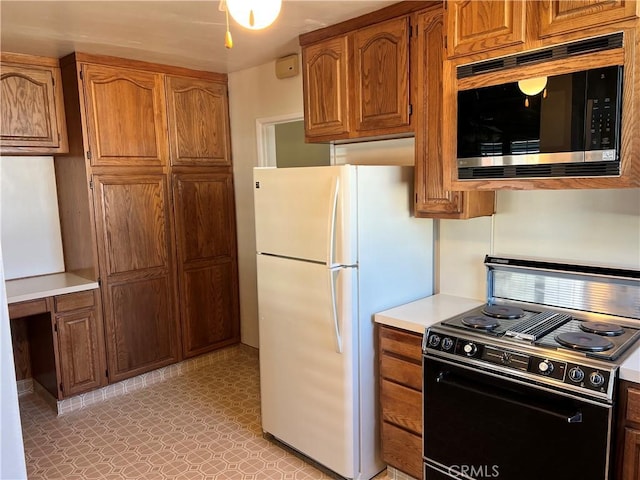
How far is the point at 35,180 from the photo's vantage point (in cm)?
347

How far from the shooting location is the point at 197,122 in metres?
Result: 3.75

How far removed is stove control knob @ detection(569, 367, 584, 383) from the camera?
1.70m

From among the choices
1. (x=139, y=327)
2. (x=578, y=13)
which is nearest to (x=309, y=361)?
(x=139, y=327)

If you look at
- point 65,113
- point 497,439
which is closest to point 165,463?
point 497,439

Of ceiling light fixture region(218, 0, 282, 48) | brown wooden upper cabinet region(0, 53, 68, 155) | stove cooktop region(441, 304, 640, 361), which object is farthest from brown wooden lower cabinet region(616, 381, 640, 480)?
brown wooden upper cabinet region(0, 53, 68, 155)

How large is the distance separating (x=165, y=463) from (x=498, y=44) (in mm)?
2659

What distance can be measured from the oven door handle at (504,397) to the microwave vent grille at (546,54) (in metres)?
1.29

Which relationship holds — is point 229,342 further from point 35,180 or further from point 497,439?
point 497,439

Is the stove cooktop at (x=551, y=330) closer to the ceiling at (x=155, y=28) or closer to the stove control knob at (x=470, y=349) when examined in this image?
the stove control knob at (x=470, y=349)

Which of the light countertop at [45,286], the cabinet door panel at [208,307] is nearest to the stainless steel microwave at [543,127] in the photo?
the cabinet door panel at [208,307]

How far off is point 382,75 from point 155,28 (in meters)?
1.30

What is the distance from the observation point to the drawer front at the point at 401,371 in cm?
223

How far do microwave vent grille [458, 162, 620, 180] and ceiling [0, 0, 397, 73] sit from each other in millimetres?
993

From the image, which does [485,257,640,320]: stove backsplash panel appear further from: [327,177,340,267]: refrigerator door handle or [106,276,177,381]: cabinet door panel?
[106,276,177,381]: cabinet door panel
